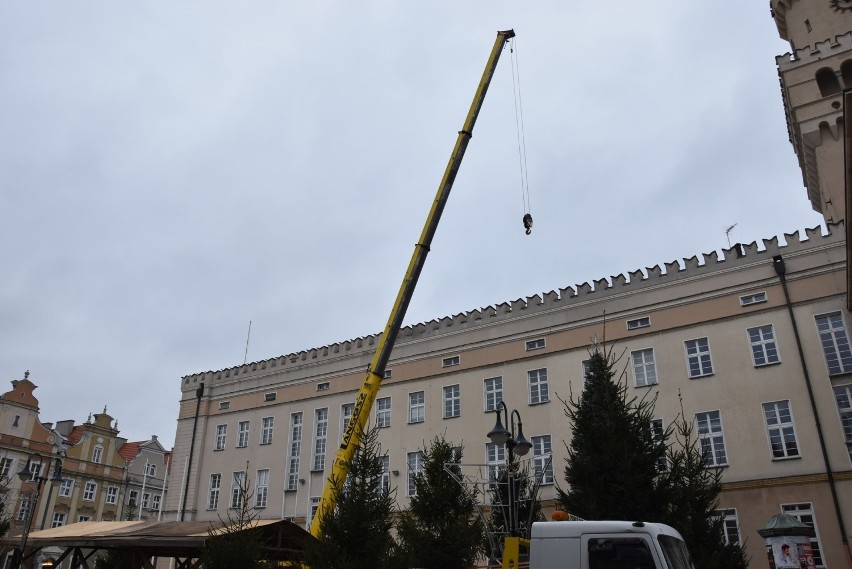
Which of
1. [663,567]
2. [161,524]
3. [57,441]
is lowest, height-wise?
[663,567]

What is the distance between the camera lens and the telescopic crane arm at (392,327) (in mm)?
19344

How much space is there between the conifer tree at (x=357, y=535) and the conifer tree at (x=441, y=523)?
3352mm

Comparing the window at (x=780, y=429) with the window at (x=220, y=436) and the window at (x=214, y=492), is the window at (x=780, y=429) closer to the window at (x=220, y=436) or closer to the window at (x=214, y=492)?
the window at (x=214, y=492)

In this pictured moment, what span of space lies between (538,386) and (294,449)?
1602cm

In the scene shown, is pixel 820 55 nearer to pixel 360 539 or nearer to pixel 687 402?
pixel 687 402

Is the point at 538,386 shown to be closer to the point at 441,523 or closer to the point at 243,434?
the point at 441,523

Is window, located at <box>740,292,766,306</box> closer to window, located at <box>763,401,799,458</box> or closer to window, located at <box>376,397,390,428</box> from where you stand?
window, located at <box>763,401,799,458</box>

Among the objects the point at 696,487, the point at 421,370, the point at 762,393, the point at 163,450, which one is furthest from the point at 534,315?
the point at 163,450

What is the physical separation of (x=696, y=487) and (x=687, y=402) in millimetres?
9899

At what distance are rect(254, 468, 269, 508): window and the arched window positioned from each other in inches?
1452

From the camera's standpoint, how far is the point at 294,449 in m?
39.9

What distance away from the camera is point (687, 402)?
93.4ft

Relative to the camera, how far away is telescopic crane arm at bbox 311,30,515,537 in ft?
63.5

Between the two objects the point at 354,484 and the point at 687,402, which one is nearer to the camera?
the point at 354,484
